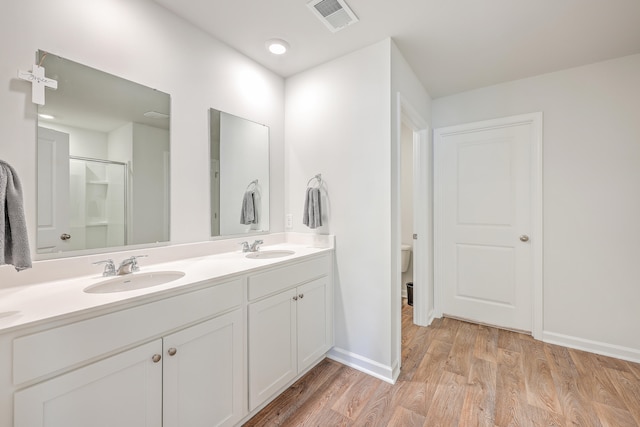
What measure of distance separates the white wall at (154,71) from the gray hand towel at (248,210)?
0.69ft

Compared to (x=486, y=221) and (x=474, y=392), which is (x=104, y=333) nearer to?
(x=474, y=392)

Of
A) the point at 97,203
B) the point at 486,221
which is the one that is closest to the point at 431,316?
the point at 486,221

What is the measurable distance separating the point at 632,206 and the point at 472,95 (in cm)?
158

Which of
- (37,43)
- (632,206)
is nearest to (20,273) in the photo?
(37,43)

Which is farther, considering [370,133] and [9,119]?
[370,133]

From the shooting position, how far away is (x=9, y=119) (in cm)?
114

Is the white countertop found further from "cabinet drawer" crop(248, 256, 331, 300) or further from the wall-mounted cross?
the wall-mounted cross

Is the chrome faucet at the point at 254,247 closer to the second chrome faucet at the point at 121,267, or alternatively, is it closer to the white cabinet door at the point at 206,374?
the white cabinet door at the point at 206,374

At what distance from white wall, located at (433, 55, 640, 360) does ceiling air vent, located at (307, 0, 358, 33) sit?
6.04 feet

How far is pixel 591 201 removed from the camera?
2.24 meters

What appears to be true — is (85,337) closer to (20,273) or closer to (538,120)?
(20,273)

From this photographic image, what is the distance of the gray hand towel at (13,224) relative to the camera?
93 cm

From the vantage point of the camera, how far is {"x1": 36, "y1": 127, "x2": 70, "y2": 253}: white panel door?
4.00 feet

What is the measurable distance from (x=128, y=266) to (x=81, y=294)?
0.31m
